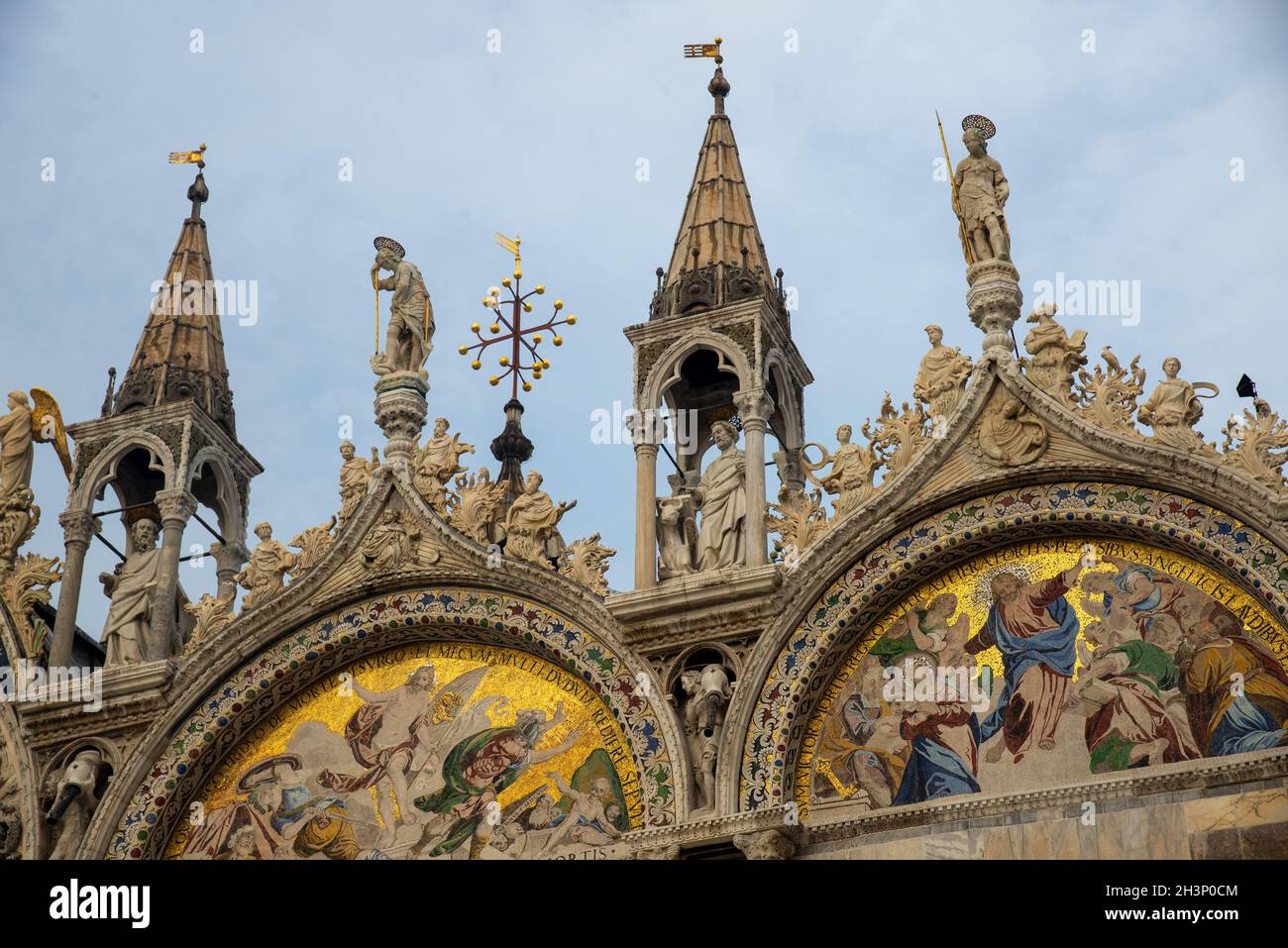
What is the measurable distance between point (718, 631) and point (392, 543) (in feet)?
10.0

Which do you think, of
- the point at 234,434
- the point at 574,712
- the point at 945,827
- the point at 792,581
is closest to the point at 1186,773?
the point at 945,827

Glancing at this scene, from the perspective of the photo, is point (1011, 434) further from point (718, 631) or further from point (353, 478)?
point (353, 478)

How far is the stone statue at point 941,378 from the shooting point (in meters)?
18.6

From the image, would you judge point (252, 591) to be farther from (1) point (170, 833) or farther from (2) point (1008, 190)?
(2) point (1008, 190)

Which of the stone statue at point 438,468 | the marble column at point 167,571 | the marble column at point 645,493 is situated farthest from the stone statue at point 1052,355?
the marble column at point 167,571

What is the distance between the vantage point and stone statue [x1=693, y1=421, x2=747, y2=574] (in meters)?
19.0

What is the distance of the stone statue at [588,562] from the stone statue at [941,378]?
193cm

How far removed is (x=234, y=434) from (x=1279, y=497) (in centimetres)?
994

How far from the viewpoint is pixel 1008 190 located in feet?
64.3

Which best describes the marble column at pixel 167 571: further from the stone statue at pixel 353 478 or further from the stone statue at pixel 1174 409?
the stone statue at pixel 1174 409

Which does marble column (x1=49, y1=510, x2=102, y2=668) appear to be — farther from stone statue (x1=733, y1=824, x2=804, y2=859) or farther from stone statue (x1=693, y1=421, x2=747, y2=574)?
stone statue (x1=733, y1=824, x2=804, y2=859)

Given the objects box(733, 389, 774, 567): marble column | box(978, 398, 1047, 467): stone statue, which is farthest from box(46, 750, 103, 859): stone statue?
box(978, 398, 1047, 467): stone statue

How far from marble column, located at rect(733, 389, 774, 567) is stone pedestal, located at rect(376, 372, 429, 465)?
9.63 ft

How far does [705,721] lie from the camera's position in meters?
18.1
